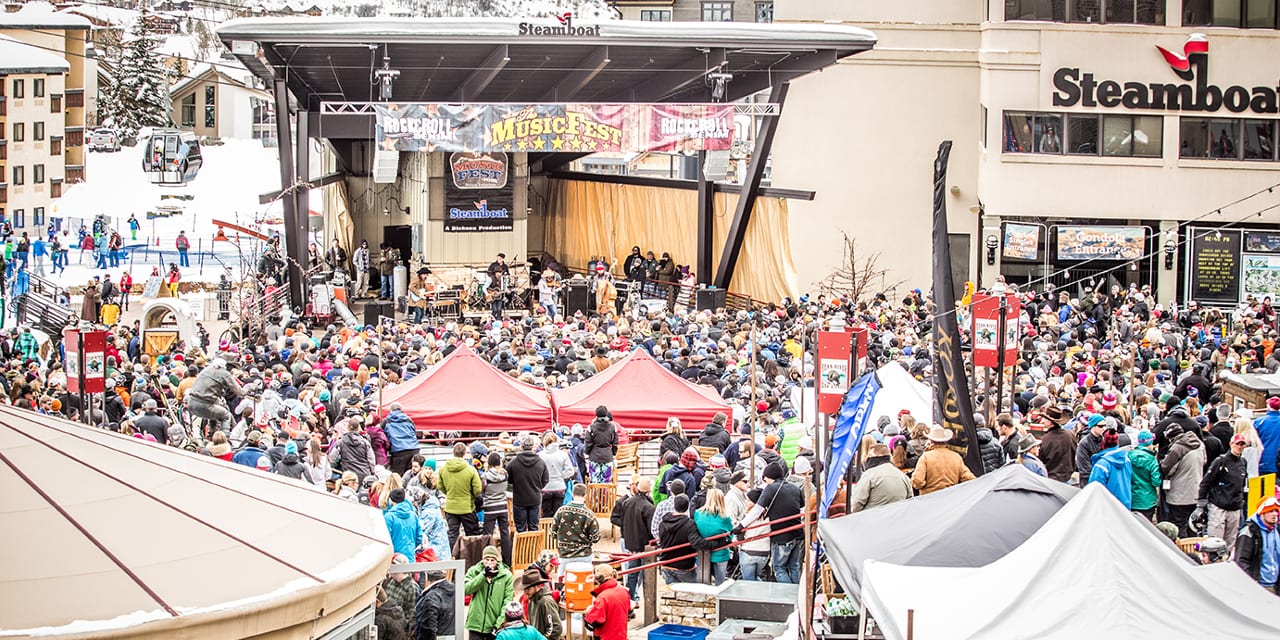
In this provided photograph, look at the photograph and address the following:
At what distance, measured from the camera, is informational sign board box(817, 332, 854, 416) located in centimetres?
1261

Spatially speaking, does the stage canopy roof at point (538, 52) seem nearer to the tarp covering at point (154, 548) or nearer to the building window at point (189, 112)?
the tarp covering at point (154, 548)

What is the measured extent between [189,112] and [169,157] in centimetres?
3775

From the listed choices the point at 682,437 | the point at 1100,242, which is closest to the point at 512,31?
the point at 1100,242

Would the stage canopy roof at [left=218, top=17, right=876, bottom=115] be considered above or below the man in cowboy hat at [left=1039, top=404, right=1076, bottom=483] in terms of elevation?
above

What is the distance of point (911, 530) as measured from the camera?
954cm

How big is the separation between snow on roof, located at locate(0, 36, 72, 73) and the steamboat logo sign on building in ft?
158

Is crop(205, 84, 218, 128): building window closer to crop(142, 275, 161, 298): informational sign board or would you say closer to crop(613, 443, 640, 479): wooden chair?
crop(142, 275, 161, 298): informational sign board

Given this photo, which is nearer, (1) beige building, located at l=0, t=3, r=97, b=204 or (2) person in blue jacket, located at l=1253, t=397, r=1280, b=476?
(2) person in blue jacket, located at l=1253, t=397, r=1280, b=476

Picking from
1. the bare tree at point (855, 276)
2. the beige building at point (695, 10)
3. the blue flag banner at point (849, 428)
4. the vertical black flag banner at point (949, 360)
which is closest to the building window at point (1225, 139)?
the bare tree at point (855, 276)

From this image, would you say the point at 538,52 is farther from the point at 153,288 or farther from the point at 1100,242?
the point at 1100,242

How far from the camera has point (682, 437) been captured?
15.7m

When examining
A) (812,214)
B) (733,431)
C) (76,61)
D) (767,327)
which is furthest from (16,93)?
(733,431)

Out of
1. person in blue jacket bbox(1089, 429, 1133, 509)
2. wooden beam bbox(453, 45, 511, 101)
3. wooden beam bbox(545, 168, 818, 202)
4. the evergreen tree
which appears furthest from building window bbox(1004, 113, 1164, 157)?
the evergreen tree

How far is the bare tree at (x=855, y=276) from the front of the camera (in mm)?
34812
